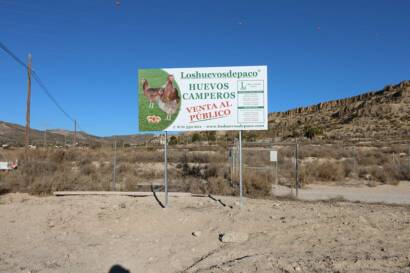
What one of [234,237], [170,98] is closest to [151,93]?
[170,98]

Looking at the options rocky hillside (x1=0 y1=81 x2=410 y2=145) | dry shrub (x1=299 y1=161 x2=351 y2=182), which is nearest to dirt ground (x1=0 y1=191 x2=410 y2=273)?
dry shrub (x1=299 y1=161 x2=351 y2=182)

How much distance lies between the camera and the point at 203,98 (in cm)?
1156

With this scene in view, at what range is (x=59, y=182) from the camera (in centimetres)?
1555

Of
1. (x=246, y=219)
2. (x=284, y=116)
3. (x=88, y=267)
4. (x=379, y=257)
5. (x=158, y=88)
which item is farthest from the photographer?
(x=284, y=116)

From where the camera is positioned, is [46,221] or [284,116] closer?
[46,221]

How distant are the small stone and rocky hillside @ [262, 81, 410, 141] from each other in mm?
54826

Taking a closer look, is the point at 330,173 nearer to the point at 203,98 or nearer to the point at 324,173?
the point at 324,173

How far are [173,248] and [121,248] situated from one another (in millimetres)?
994

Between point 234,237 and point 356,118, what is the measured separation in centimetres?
8071

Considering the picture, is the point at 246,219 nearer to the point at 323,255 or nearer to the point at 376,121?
the point at 323,255

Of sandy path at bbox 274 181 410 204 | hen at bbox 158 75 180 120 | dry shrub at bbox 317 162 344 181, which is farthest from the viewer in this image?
dry shrub at bbox 317 162 344 181

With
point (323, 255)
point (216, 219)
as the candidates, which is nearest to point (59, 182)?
point (216, 219)

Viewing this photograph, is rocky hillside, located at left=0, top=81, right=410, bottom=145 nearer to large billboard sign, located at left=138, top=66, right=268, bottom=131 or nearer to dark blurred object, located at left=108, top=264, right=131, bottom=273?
large billboard sign, located at left=138, top=66, right=268, bottom=131

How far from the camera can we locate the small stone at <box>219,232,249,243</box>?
322 inches
